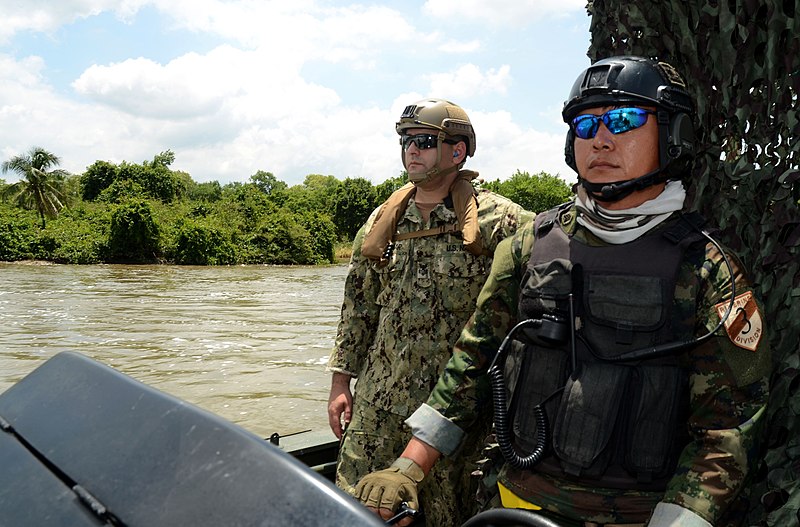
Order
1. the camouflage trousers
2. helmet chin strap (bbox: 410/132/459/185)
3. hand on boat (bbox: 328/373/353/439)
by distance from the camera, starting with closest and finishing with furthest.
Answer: the camouflage trousers
helmet chin strap (bbox: 410/132/459/185)
hand on boat (bbox: 328/373/353/439)

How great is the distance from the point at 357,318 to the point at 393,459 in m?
0.68

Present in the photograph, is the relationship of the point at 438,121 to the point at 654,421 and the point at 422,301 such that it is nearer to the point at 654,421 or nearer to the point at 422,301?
the point at 422,301

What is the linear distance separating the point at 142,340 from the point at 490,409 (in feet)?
45.1

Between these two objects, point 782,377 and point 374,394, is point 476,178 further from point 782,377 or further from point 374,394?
point 782,377

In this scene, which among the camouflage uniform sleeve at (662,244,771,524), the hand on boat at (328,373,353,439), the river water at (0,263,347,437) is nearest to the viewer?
the camouflage uniform sleeve at (662,244,771,524)

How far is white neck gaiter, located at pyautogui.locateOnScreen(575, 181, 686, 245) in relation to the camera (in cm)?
164

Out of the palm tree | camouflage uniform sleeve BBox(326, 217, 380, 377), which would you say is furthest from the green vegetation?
camouflage uniform sleeve BBox(326, 217, 380, 377)

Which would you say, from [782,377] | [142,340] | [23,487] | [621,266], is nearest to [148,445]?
[23,487]

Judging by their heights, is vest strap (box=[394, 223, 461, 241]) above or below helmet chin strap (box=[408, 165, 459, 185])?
below

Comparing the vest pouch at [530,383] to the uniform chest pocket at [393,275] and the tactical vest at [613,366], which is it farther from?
the uniform chest pocket at [393,275]

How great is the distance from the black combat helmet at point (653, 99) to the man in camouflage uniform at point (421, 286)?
1.33 m

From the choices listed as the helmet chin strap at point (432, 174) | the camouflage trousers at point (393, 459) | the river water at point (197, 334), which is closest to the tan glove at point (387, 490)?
the camouflage trousers at point (393, 459)

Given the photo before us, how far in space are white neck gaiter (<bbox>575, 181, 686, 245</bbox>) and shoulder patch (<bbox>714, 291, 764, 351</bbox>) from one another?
0.84 feet

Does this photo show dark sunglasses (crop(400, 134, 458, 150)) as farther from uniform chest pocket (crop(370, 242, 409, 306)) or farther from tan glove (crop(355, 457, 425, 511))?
tan glove (crop(355, 457, 425, 511))
